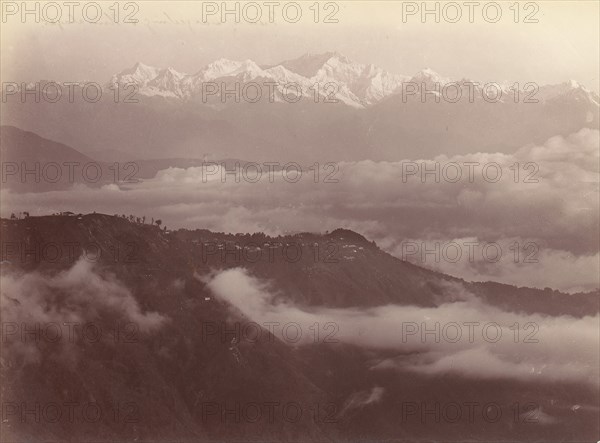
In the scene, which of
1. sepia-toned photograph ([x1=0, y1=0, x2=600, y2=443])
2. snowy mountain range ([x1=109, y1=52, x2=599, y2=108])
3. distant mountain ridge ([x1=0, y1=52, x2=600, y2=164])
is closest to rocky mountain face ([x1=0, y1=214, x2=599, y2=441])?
sepia-toned photograph ([x1=0, y1=0, x2=600, y2=443])

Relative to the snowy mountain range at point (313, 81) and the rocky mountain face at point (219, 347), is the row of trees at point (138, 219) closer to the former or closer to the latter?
the rocky mountain face at point (219, 347)

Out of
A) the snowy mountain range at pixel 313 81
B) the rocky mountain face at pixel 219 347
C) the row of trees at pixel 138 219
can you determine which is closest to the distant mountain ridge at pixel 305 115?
the snowy mountain range at pixel 313 81

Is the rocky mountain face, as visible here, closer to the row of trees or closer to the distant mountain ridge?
the row of trees

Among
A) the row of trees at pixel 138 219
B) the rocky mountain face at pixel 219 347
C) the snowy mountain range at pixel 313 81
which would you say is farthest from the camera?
the snowy mountain range at pixel 313 81

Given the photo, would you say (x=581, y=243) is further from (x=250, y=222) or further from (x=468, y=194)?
(x=250, y=222)

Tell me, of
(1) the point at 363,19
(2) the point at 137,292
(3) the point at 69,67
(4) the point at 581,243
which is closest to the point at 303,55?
(1) the point at 363,19

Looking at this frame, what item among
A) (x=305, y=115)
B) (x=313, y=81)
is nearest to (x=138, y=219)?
(x=305, y=115)
